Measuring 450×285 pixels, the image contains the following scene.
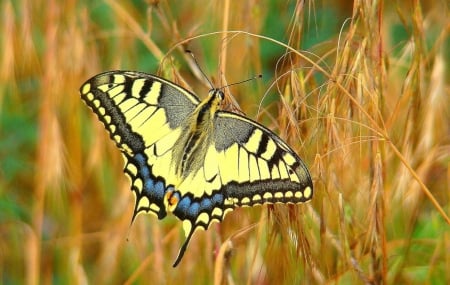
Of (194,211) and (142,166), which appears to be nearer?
(194,211)

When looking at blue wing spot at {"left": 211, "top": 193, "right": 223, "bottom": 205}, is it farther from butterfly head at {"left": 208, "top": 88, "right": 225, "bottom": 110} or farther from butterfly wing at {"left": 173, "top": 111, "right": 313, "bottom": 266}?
butterfly head at {"left": 208, "top": 88, "right": 225, "bottom": 110}

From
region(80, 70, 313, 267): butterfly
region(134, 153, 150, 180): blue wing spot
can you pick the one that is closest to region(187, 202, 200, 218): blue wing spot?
region(80, 70, 313, 267): butterfly

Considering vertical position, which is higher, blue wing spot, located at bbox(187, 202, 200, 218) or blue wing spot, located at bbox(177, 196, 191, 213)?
blue wing spot, located at bbox(177, 196, 191, 213)

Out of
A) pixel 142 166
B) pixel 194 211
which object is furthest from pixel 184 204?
pixel 142 166

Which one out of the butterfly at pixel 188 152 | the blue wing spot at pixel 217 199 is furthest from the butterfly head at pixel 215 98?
the blue wing spot at pixel 217 199

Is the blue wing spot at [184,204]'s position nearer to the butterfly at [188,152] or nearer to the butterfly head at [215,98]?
the butterfly at [188,152]

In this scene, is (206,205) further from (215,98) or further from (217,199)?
(215,98)
